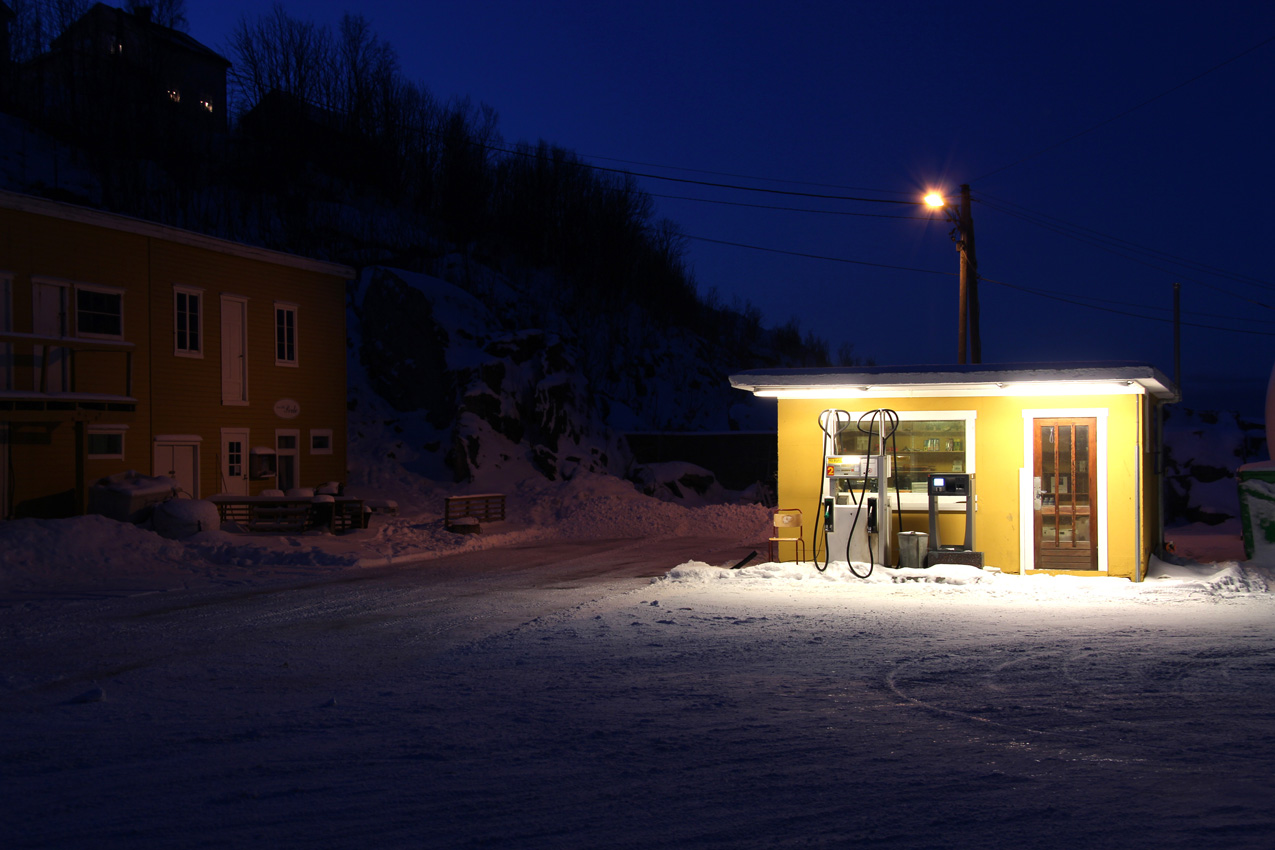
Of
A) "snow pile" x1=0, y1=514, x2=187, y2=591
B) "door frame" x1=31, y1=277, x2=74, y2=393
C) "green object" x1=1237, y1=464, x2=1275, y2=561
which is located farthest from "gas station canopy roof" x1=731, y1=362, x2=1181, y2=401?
"door frame" x1=31, y1=277, x2=74, y2=393

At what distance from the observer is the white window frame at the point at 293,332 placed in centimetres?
2536

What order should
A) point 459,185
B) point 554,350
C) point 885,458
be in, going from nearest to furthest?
point 885,458 < point 554,350 < point 459,185

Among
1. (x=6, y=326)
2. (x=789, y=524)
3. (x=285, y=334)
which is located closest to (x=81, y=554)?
(x=6, y=326)

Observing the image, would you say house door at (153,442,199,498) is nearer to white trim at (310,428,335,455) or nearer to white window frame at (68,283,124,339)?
white window frame at (68,283,124,339)

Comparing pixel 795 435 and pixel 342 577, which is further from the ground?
pixel 795 435

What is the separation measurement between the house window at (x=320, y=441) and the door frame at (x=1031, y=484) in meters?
18.8

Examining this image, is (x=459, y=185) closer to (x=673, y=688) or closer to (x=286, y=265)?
(x=286, y=265)

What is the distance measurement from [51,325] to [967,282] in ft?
66.4

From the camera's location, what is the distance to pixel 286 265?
2562 cm

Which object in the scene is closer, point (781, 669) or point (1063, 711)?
point (1063, 711)

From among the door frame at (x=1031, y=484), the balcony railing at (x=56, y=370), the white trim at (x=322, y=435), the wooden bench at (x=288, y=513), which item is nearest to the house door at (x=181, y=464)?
the wooden bench at (x=288, y=513)

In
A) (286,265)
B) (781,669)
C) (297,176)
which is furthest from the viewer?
(297,176)

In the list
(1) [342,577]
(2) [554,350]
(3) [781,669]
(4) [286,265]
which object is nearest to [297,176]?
(2) [554,350]

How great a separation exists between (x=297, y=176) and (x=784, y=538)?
49.7 meters
